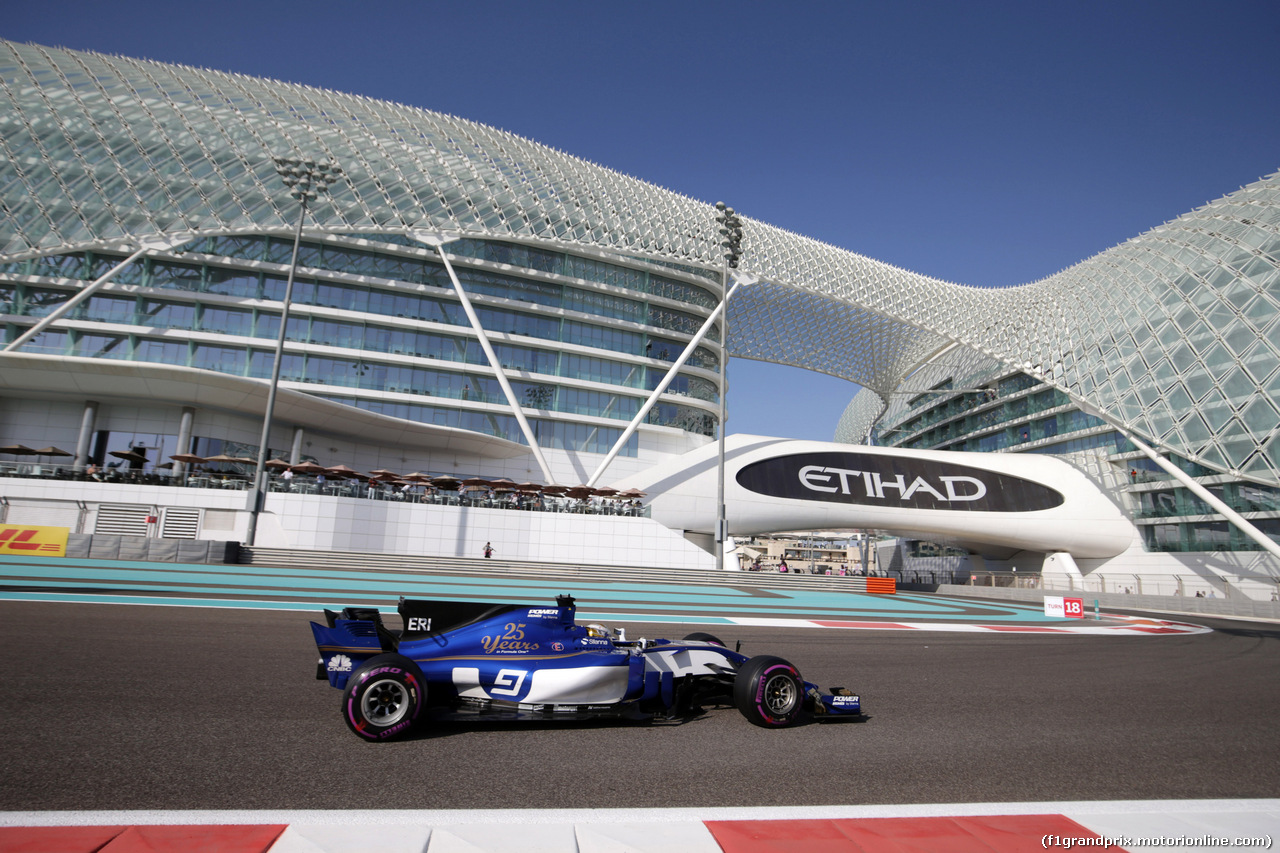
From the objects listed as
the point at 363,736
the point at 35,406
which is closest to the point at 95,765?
the point at 363,736

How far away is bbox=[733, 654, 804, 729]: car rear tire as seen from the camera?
6609 mm

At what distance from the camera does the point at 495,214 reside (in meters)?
43.1

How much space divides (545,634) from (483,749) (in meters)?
1.17

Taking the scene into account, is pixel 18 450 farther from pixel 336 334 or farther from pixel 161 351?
pixel 336 334

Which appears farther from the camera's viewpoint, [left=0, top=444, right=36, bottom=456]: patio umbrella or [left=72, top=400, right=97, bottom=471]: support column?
[left=72, top=400, right=97, bottom=471]: support column

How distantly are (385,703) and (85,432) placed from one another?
1649 inches

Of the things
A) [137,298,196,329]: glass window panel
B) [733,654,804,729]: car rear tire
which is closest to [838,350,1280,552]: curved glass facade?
[733,654,804,729]: car rear tire

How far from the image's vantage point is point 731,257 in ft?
121

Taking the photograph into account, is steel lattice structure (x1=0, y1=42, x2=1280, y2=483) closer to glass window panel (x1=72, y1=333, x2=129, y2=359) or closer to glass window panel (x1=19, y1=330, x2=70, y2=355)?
glass window panel (x1=19, y1=330, x2=70, y2=355)

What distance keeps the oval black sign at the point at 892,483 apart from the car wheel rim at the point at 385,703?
123 ft

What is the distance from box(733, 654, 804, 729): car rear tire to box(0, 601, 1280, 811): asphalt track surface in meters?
0.22

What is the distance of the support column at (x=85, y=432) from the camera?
1460 inches

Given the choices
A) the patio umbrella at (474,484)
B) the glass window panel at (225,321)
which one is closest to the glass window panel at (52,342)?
the glass window panel at (225,321)

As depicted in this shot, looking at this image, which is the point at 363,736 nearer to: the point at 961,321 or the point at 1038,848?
the point at 1038,848
